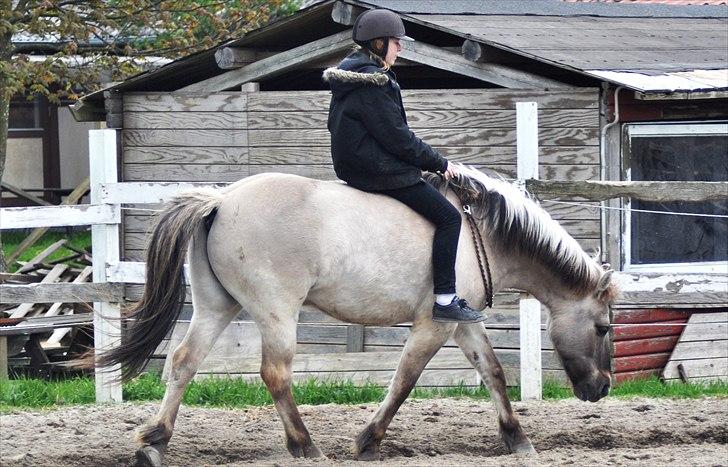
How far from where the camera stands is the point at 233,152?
30.6 ft

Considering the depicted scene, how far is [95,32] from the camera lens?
13352mm

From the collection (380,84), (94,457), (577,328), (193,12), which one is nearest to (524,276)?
(577,328)

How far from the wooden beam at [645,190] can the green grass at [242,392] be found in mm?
1426

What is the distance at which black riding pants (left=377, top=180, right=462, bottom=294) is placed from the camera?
5.69 meters

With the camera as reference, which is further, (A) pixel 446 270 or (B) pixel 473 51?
(B) pixel 473 51

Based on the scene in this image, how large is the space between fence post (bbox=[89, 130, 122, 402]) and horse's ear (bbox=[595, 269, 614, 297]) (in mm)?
3068

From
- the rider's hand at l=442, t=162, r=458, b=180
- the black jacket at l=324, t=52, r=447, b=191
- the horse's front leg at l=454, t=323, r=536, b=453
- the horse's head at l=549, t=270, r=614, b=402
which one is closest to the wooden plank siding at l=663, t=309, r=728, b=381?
the horse's head at l=549, t=270, r=614, b=402

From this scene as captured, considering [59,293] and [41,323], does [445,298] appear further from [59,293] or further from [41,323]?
[41,323]

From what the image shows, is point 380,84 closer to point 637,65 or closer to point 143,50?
point 637,65

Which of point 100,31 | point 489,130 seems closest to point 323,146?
point 489,130

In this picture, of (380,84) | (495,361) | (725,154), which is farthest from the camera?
(725,154)

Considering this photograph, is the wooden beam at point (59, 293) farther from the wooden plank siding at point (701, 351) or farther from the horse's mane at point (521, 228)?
the wooden plank siding at point (701, 351)

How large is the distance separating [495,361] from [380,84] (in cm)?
170

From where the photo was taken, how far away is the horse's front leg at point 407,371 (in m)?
5.79
